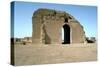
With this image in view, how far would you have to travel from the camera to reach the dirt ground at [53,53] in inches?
112

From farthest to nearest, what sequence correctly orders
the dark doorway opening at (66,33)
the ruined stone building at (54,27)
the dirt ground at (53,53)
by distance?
the dark doorway opening at (66,33) < the ruined stone building at (54,27) < the dirt ground at (53,53)

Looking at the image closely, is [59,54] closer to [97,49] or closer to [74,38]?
[74,38]

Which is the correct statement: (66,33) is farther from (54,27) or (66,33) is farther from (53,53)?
(53,53)

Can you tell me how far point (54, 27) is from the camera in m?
3.07

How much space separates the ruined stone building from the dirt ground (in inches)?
3.0

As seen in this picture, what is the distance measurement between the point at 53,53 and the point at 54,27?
37 cm

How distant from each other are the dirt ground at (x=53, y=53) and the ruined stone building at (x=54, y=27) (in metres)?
0.08

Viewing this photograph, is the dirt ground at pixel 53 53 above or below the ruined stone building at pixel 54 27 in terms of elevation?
below

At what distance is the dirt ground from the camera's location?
2850 millimetres

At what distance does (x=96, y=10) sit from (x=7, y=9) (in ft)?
4.64

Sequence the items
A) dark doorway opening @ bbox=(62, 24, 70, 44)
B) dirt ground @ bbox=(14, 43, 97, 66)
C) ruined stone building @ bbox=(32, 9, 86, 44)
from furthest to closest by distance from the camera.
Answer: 1. dark doorway opening @ bbox=(62, 24, 70, 44)
2. ruined stone building @ bbox=(32, 9, 86, 44)
3. dirt ground @ bbox=(14, 43, 97, 66)

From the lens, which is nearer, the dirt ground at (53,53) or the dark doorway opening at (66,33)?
the dirt ground at (53,53)

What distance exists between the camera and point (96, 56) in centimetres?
335

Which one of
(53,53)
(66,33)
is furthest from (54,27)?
(53,53)
